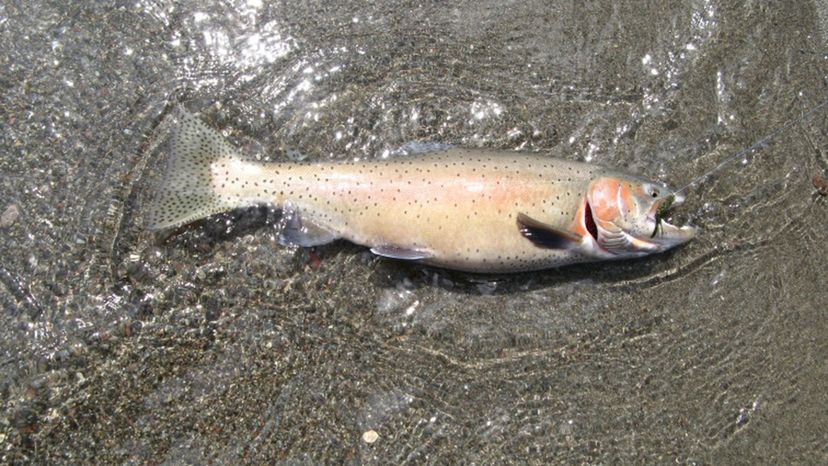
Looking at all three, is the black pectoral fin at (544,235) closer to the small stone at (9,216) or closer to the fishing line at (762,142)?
the fishing line at (762,142)

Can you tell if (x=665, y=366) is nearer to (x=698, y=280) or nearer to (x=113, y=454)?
(x=698, y=280)

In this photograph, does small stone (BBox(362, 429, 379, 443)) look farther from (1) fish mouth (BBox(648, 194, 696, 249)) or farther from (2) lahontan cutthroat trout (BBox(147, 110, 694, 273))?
(1) fish mouth (BBox(648, 194, 696, 249))

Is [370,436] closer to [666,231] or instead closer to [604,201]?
[604,201]

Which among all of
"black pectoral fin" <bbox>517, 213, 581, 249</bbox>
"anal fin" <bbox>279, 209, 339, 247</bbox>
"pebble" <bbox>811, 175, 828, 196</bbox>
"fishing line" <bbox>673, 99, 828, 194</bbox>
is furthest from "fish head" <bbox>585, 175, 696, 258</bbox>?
"anal fin" <bbox>279, 209, 339, 247</bbox>

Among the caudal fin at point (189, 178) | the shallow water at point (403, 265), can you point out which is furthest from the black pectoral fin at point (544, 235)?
the caudal fin at point (189, 178)

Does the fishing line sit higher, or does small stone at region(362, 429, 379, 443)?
the fishing line

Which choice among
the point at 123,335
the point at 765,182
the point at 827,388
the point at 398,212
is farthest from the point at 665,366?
the point at 123,335
